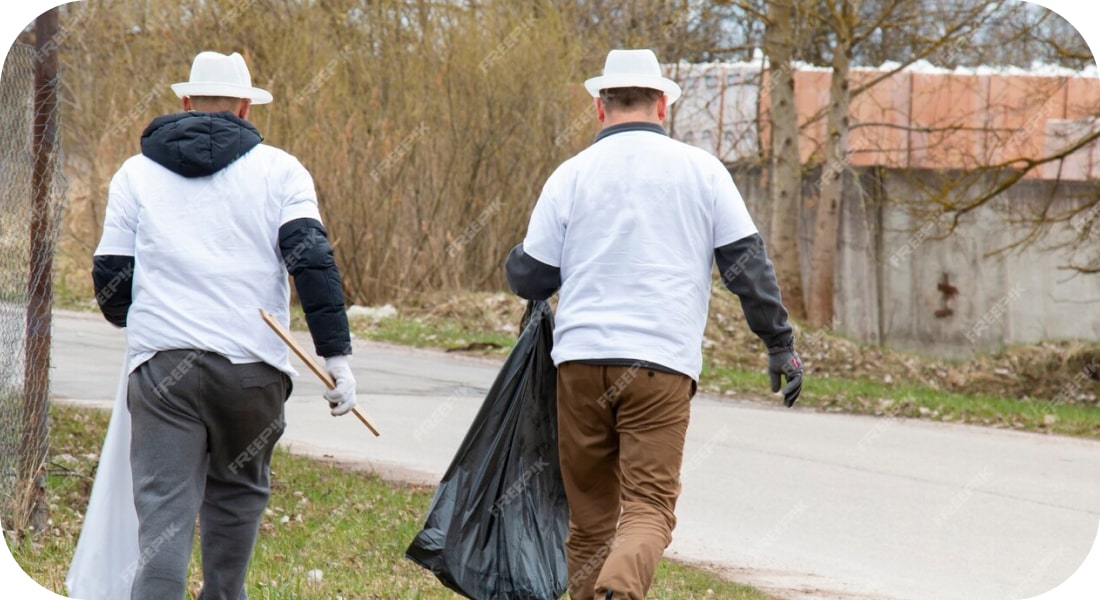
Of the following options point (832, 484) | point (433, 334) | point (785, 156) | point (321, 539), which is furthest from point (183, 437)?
point (785, 156)

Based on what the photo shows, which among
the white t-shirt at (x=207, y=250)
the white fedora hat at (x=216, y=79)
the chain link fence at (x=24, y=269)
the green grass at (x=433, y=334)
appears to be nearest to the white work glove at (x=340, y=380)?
the white t-shirt at (x=207, y=250)

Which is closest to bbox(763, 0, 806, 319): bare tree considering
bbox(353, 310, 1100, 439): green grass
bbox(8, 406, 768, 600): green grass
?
bbox(353, 310, 1100, 439): green grass

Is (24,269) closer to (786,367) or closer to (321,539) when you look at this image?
(321,539)

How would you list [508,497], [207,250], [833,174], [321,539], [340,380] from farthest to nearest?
[833,174], [321,539], [508,497], [340,380], [207,250]

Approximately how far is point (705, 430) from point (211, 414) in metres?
7.70

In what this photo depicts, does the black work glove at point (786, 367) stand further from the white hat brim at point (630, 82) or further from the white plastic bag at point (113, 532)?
the white plastic bag at point (113, 532)

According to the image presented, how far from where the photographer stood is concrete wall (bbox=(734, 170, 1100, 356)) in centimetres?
2150

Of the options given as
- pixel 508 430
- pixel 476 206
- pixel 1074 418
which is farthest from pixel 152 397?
pixel 476 206

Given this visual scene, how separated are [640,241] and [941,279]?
61.0 feet

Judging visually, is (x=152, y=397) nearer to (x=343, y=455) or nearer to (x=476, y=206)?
(x=343, y=455)

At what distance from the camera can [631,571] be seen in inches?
172

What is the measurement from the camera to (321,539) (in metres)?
6.48

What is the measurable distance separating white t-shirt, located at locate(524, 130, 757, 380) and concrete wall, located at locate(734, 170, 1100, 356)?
1701cm

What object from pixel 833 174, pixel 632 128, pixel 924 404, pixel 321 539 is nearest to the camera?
pixel 632 128
